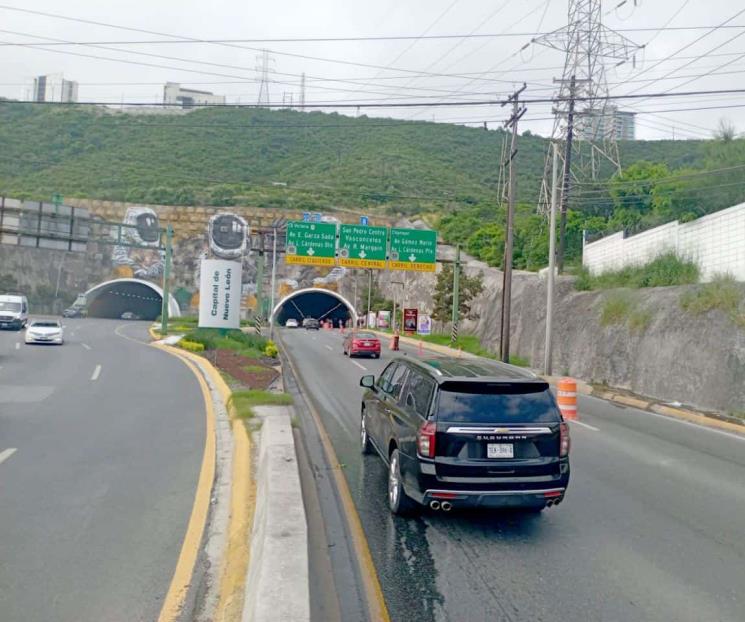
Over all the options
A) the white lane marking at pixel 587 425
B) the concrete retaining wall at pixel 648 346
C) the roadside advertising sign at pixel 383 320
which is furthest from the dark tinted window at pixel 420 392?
the roadside advertising sign at pixel 383 320

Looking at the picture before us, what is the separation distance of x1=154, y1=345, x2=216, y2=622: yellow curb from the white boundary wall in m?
17.3

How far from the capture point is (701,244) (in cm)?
2306

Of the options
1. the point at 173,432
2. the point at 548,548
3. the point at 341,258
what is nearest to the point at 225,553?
the point at 548,548

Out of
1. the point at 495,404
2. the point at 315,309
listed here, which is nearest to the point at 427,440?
the point at 495,404

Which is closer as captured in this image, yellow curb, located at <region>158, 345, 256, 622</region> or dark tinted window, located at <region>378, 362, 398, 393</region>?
yellow curb, located at <region>158, 345, 256, 622</region>

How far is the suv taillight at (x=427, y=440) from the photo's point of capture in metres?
6.62

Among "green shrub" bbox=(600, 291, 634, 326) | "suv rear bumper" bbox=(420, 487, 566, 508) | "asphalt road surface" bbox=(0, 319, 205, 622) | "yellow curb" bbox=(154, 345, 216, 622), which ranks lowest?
"asphalt road surface" bbox=(0, 319, 205, 622)

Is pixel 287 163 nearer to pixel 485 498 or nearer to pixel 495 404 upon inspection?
pixel 495 404

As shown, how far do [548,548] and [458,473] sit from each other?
1078mm

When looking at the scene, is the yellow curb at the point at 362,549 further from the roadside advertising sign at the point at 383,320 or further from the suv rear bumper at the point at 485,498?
the roadside advertising sign at the point at 383,320

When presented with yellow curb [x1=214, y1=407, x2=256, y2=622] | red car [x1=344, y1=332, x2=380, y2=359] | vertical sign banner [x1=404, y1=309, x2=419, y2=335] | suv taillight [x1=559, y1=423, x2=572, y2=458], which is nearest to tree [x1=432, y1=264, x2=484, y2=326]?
vertical sign banner [x1=404, y1=309, x2=419, y2=335]

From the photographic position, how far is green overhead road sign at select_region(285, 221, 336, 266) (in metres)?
36.5

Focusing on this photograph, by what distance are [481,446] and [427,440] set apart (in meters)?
0.54

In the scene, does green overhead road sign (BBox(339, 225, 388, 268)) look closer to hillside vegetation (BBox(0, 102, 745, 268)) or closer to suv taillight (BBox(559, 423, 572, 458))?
hillside vegetation (BBox(0, 102, 745, 268))
